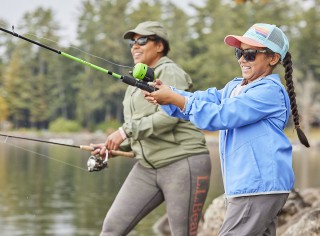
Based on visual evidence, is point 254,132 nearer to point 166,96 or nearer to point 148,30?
point 166,96

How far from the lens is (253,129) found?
3.99m

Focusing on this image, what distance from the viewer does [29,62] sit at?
74500mm

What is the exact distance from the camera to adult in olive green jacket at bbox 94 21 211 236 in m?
5.54

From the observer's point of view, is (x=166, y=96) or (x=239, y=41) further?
(x=239, y=41)

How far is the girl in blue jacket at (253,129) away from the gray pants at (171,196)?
4.72 ft

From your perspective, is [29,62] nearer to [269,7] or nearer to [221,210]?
[269,7]

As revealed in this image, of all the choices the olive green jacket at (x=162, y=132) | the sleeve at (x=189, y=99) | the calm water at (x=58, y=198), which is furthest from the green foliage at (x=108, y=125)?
the sleeve at (x=189, y=99)

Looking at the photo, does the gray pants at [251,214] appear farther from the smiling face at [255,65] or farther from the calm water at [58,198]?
the calm water at [58,198]

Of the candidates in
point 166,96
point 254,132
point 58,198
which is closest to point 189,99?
point 166,96

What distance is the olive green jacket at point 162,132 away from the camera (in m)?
5.53

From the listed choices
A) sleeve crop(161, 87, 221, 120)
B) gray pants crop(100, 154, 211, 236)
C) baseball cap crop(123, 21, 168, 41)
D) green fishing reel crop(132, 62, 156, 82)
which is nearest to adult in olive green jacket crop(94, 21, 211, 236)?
gray pants crop(100, 154, 211, 236)

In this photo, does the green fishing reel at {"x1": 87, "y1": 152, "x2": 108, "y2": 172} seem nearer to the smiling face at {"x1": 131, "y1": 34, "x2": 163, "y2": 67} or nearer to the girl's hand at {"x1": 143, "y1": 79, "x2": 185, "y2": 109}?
the smiling face at {"x1": 131, "y1": 34, "x2": 163, "y2": 67}

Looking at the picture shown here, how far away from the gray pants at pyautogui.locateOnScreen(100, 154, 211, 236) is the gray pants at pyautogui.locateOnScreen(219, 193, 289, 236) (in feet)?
4.94

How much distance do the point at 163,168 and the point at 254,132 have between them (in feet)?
5.49
